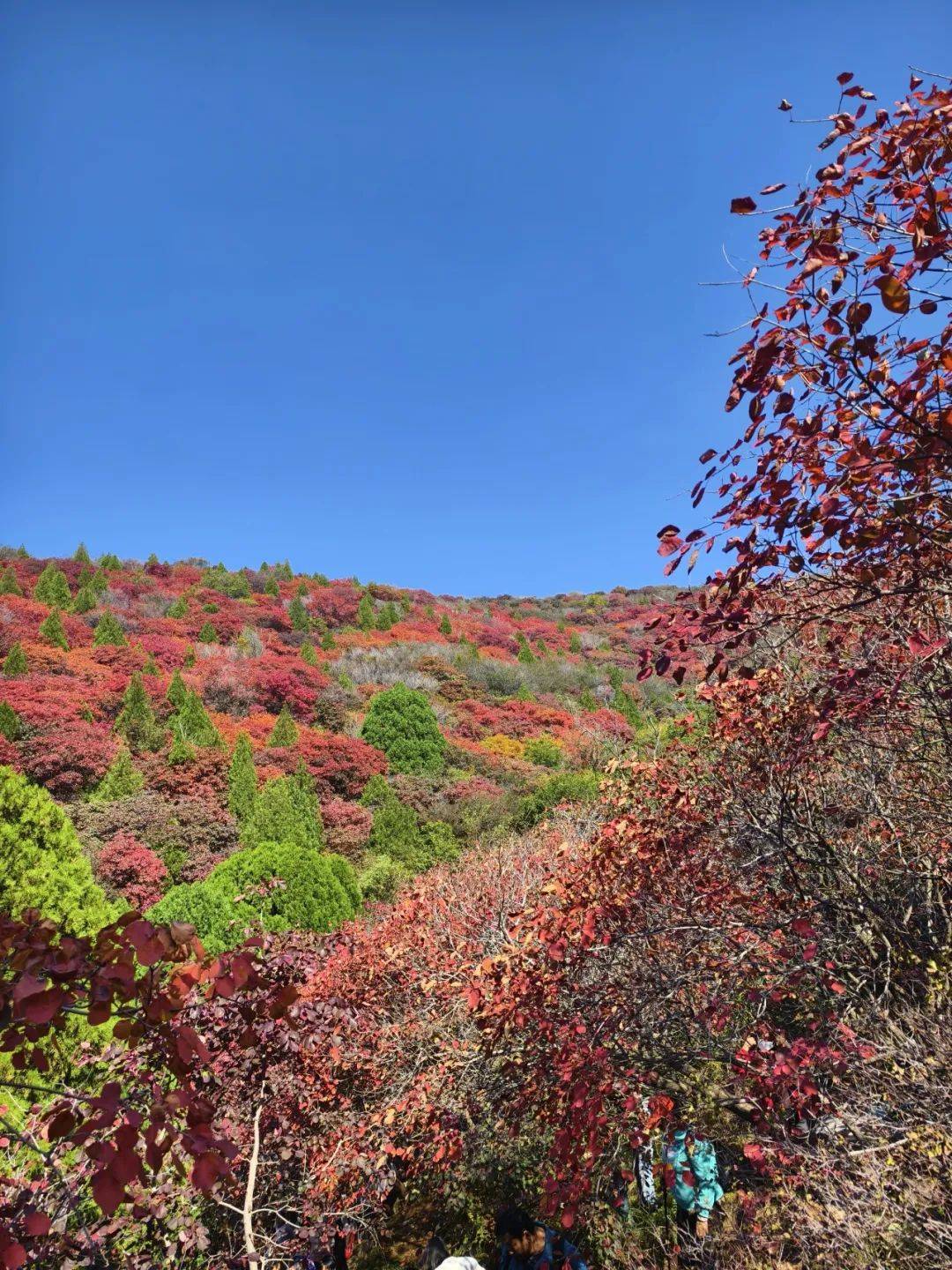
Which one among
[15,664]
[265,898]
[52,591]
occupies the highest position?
[52,591]

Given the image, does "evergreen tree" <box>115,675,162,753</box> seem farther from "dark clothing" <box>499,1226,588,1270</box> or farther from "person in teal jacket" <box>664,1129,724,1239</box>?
"person in teal jacket" <box>664,1129,724,1239</box>

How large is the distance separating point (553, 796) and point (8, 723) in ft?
46.0

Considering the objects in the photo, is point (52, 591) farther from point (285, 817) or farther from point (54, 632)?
→ point (285, 817)

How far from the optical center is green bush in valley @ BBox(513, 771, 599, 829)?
1611 cm

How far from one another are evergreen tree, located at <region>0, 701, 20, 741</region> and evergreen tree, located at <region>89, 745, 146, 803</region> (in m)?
2.48

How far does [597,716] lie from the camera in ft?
89.2

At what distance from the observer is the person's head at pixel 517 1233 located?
420 centimetres

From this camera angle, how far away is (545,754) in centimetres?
2323

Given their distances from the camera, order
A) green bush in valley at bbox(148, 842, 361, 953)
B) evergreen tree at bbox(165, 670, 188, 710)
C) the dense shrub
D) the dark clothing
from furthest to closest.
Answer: evergreen tree at bbox(165, 670, 188, 710) → the dense shrub → green bush in valley at bbox(148, 842, 361, 953) → the dark clothing

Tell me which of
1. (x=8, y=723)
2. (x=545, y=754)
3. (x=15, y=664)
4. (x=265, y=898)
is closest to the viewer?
(x=265, y=898)

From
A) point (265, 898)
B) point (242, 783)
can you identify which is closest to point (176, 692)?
point (242, 783)

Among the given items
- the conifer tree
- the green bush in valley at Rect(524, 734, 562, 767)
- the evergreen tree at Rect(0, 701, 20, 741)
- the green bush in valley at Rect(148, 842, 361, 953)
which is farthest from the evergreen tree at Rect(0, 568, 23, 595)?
the green bush in valley at Rect(148, 842, 361, 953)

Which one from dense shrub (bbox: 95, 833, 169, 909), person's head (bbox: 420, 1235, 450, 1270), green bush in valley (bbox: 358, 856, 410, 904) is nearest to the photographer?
person's head (bbox: 420, 1235, 450, 1270)

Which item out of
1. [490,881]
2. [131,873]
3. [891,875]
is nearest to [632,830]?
[891,875]
